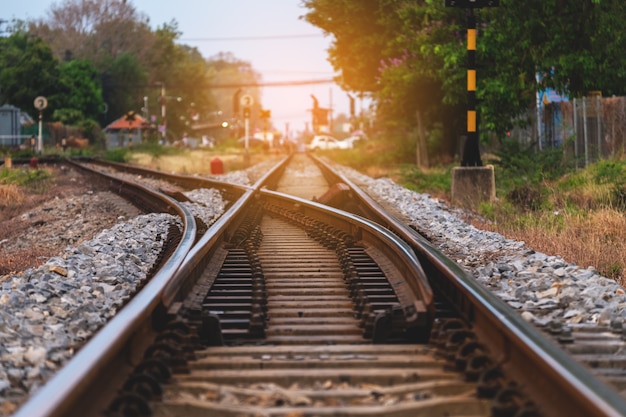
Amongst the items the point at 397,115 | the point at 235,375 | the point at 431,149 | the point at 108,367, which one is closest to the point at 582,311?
the point at 235,375

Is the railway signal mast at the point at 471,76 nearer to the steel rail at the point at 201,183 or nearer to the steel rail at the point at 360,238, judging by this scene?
the steel rail at the point at 201,183

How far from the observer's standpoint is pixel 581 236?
8.55m

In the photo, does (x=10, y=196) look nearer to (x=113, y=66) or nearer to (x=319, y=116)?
(x=113, y=66)

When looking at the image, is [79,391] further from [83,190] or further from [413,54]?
[413,54]

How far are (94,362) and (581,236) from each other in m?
6.34

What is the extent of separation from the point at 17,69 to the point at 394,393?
63.8 meters

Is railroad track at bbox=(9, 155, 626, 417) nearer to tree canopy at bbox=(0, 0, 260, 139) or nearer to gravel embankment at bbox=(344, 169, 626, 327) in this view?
gravel embankment at bbox=(344, 169, 626, 327)

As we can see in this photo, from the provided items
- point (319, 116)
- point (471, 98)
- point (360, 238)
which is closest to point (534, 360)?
point (360, 238)

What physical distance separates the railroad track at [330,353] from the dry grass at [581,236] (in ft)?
4.44

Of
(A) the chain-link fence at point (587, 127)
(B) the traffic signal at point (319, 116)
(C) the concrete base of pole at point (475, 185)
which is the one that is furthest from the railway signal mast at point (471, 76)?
(B) the traffic signal at point (319, 116)

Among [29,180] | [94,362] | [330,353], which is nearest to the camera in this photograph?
[94,362]

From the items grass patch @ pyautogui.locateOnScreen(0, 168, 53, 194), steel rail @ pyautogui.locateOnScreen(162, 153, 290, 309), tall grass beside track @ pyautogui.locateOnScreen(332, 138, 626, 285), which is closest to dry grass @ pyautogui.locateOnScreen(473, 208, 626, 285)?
tall grass beside track @ pyautogui.locateOnScreen(332, 138, 626, 285)

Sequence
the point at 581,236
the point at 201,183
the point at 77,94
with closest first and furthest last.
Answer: the point at 581,236 → the point at 201,183 → the point at 77,94

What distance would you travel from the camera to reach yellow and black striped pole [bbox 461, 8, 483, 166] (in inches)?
535
